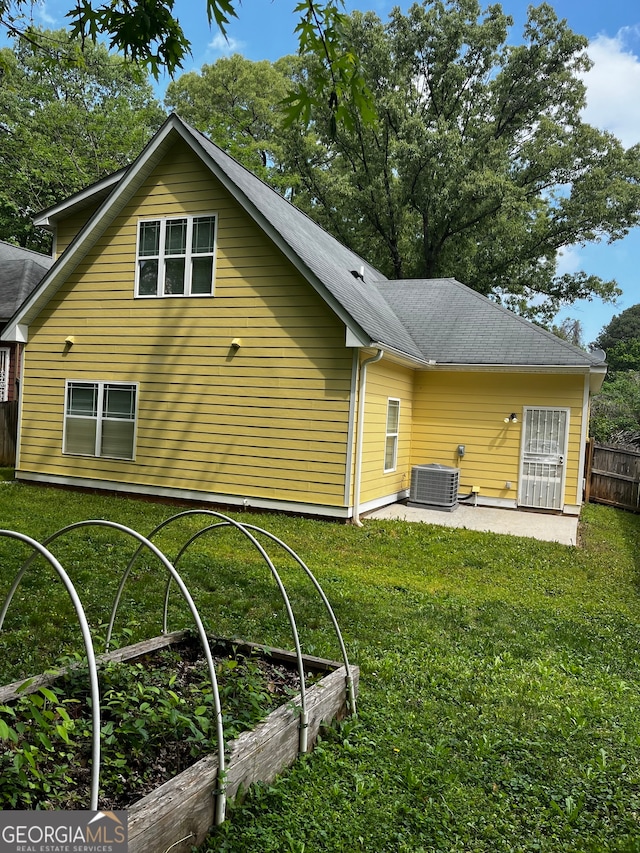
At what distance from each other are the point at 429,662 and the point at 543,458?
8280mm

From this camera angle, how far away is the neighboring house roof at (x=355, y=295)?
9852 millimetres

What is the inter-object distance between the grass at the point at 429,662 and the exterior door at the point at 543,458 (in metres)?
2.76

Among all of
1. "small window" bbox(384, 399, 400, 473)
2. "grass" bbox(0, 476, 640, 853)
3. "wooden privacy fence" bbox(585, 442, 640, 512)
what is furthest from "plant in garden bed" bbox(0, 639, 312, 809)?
"wooden privacy fence" bbox(585, 442, 640, 512)

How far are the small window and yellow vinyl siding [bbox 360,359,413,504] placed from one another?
0.14 m

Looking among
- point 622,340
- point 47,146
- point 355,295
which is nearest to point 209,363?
point 355,295

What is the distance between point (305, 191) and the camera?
2727cm

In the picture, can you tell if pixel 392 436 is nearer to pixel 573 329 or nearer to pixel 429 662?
pixel 429 662

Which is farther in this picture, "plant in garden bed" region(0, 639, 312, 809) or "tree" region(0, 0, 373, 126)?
"tree" region(0, 0, 373, 126)

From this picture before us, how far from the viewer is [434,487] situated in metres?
11.6

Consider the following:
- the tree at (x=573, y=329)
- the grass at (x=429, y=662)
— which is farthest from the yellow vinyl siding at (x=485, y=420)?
the tree at (x=573, y=329)

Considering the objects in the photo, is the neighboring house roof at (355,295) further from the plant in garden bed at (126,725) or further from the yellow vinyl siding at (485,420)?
the plant in garden bed at (126,725)

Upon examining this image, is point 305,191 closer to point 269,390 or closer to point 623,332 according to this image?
point 269,390

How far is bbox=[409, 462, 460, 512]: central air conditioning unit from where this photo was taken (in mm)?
11477

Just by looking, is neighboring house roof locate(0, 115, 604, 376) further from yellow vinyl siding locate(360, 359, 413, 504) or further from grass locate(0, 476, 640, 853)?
grass locate(0, 476, 640, 853)
